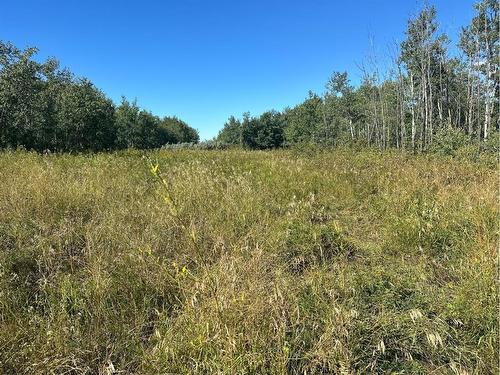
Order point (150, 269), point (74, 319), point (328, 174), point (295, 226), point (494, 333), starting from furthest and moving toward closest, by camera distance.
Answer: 1. point (328, 174)
2. point (295, 226)
3. point (150, 269)
4. point (74, 319)
5. point (494, 333)

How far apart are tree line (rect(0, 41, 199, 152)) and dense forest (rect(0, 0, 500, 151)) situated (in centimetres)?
5

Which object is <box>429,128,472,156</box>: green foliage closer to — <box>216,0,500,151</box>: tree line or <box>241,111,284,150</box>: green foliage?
<box>216,0,500,151</box>: tree line

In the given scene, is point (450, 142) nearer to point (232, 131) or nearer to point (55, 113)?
point (55, 113)

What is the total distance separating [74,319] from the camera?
196 cm

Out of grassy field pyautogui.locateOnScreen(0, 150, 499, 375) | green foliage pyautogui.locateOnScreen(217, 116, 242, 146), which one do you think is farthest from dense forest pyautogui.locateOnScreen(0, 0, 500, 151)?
green foliage pyautogui.locateOnScreen(217, 116, 242, 146)

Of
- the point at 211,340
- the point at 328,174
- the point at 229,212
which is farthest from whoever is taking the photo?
the point at 328,174

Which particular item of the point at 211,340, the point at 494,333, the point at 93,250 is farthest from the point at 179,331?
the point at 494,333

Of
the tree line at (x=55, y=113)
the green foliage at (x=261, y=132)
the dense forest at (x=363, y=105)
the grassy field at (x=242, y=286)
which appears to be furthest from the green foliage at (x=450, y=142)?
the green foliage at (x=261, y=132)

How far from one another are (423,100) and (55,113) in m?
24.8

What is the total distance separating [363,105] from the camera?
116ft

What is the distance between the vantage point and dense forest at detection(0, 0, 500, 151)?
16469 mm

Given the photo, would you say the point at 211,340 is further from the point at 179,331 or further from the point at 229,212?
the point at 229,212

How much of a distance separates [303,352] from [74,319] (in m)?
1.27

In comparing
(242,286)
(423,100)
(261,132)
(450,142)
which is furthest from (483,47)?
(261,132)
